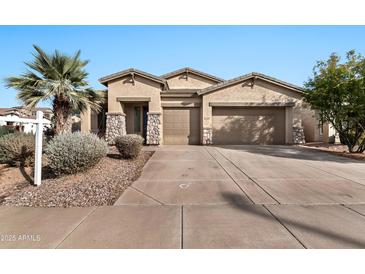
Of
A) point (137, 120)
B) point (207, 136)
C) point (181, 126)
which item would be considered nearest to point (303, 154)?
point (207, 136)

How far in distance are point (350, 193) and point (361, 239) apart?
2446 millimetres

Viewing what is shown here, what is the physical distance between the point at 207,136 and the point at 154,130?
3684mm

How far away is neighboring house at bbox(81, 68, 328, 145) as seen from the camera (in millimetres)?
14898

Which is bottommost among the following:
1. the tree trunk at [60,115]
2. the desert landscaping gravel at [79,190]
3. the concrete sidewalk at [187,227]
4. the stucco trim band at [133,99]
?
the concrete sidewalk at [187,227]

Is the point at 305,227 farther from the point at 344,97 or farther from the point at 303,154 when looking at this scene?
the point at 344,97

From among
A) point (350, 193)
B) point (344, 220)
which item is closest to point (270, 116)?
point (350, 193)

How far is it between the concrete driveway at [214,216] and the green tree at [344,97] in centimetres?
666

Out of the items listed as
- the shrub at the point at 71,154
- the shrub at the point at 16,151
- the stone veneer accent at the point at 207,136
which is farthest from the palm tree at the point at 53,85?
the stone veneer accent at the point at 207,136

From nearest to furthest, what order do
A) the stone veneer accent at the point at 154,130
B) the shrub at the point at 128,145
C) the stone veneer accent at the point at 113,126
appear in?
the shrub at the point at 128,145
the stone veneer accent at the point at 154,130
the stone veneer accent at the point at 113,126

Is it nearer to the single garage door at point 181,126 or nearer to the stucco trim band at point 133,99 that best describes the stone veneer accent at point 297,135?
the single garage door at point 181,126

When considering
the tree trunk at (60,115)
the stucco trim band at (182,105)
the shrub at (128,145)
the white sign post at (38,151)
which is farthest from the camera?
the stucco trim band at (182,105)

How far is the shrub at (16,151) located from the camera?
7.37 meters

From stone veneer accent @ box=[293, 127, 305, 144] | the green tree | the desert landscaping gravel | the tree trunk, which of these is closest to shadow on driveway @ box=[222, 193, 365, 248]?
the desert landscaping gravel

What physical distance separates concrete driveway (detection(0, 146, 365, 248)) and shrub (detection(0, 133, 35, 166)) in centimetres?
362
